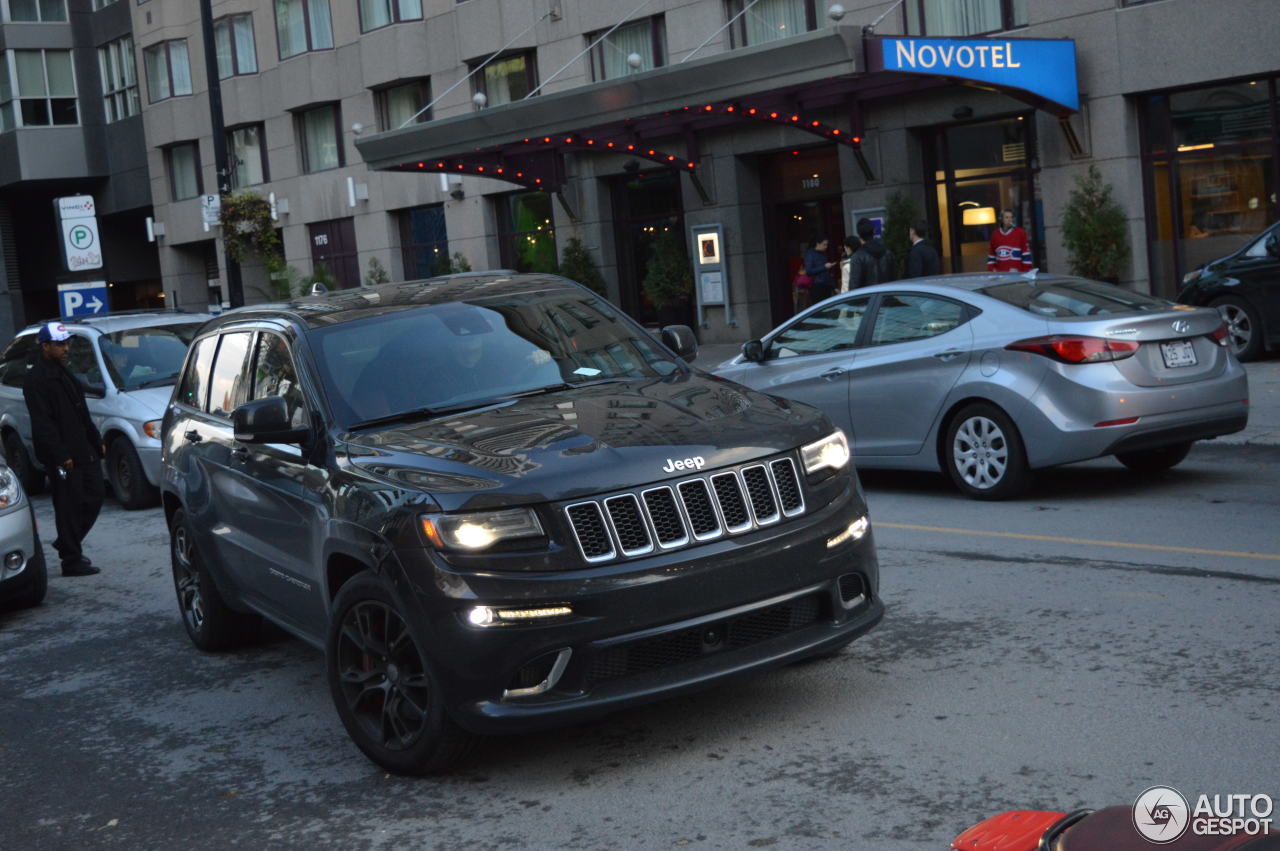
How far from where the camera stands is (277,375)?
670 centimetres

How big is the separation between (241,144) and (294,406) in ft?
117

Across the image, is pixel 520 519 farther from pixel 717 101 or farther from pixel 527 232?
pixel 527 232

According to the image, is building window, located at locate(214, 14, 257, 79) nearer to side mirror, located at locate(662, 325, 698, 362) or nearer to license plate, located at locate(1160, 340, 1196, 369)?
license plate, located at locate(1160, 340, 1196, 369)

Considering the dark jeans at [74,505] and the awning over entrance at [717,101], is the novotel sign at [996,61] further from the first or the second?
the dark jeans at [74,505]

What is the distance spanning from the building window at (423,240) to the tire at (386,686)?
2823 cm

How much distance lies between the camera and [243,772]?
582 centimetres

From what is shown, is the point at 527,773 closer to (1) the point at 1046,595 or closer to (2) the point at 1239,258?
(1) the point at 1046,595

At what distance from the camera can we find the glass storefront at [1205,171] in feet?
64.8

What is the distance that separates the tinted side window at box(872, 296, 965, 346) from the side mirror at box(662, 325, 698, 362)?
3.81m

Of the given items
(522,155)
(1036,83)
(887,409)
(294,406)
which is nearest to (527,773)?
(294,406)

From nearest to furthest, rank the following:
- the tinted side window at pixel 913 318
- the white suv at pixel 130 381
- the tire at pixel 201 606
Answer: the tire at pixel 201 606
the tinted side window at pixel 913 318
the white suv at pixel 130 381

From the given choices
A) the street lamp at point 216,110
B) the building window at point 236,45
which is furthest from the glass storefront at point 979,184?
the building window at point 236,45

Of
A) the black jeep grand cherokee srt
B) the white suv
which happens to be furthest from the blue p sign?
the black jeep grand cherokee srt

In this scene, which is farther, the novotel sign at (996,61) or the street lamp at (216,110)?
the street lamp at (216,110)
